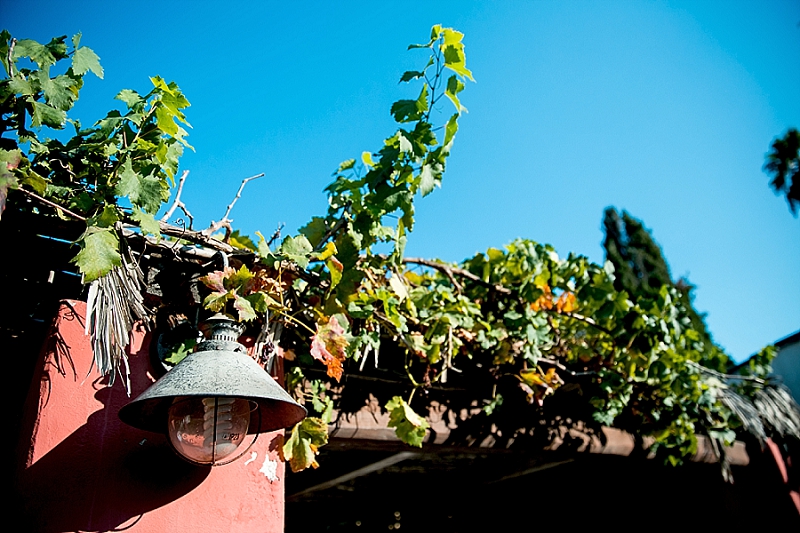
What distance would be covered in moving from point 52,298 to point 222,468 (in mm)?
723

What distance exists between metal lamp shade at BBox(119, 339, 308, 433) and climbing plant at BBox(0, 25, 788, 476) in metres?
0.19

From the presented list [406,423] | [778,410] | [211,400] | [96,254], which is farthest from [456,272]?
[778,410]

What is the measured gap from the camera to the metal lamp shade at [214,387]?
1117mm

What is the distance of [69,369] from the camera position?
1.41 meters

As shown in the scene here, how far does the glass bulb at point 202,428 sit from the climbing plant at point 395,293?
10.5 inches

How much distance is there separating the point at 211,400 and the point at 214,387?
0.55ft

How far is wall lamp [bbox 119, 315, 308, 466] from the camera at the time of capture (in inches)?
44.6

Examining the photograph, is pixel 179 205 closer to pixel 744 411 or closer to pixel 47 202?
pixel 47 202

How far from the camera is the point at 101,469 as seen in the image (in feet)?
4.50

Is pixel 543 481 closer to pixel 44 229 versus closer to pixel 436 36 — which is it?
pixel 436 36

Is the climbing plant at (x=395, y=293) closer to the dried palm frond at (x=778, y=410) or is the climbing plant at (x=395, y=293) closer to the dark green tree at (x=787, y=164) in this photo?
the dried palm frond at (x=778, y=410)

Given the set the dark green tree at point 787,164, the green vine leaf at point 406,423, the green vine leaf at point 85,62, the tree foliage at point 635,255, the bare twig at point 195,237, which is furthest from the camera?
the tree foliage at point 635,255

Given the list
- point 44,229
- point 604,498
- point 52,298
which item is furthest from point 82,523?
point 604,498

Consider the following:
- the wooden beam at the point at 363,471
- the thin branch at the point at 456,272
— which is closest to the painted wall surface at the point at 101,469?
the thin branch at the point at 456,272
